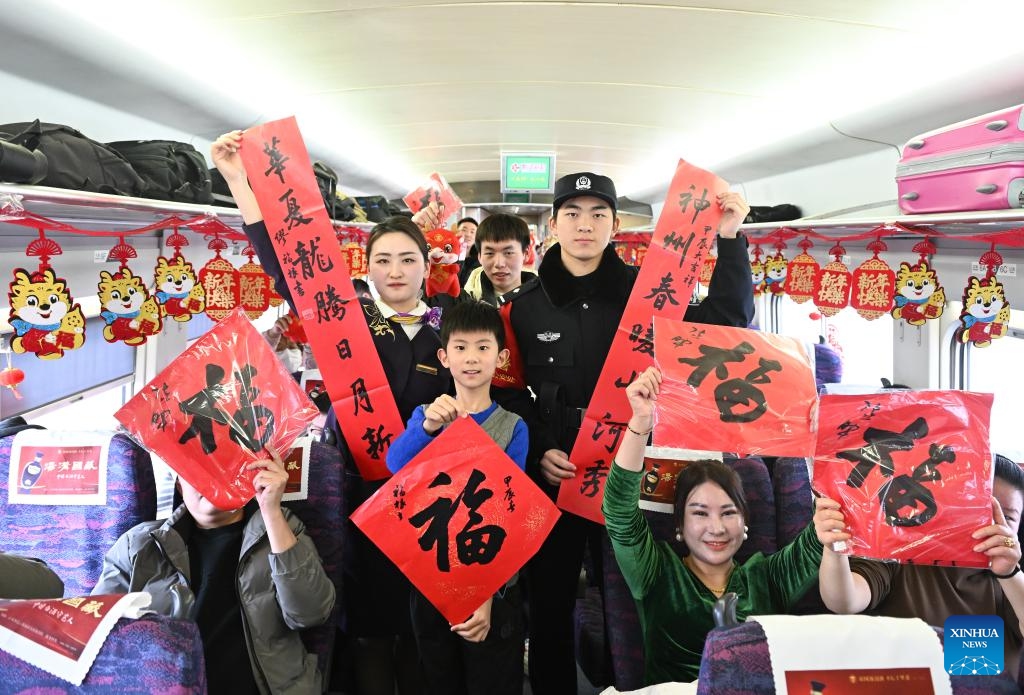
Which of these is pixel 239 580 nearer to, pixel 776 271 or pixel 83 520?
pixel 83 520

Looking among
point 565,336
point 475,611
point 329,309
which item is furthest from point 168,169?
point 475,611

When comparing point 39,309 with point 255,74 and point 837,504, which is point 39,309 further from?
point 837,504

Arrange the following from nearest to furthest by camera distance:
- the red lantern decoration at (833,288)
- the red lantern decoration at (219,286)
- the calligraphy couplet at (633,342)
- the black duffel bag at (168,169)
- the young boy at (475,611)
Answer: the young boy at (475,611), the calligraphy couplet at (633,342), the black duffel bag at (168,169), the red lantern decoration at (219,286), the red lantern decoration at (833,288)

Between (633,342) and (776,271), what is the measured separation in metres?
4.79

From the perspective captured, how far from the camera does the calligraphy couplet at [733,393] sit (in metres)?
1.83

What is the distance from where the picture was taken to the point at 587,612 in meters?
2.89

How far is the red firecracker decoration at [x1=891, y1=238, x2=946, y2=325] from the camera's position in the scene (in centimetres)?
469

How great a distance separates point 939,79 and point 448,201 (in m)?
3.12

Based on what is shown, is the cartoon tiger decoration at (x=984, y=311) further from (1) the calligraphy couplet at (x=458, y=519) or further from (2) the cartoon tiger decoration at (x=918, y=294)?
(1) the calligraphy couplet at (x=458, y=519)

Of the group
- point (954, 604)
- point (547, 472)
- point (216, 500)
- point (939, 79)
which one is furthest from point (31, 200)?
point (939, 79)

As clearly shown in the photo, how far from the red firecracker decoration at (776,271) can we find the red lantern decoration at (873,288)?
160 cm

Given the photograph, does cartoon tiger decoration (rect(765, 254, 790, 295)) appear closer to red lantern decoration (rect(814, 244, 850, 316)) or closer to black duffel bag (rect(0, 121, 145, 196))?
red lantern decoration (rect(814, 244, 850, 316))

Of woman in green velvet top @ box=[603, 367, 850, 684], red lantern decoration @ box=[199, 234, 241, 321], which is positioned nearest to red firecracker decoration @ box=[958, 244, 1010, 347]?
woman in green velvet top @ box=[603, 367, 850, 684]

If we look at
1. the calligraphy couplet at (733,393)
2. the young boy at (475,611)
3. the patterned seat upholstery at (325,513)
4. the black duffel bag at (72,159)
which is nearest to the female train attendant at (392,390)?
the patterned seat upholstery at (325,513)
